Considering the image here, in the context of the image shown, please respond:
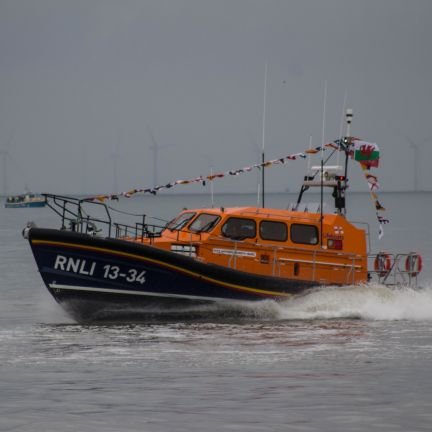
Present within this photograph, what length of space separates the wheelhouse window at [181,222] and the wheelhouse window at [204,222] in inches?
8.1

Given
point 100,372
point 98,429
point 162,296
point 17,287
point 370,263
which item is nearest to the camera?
point 98,429

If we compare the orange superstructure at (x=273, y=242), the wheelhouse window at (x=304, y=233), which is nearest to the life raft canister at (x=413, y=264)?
the orange superstructure at (x=273, y=242)

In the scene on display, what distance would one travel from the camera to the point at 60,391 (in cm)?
1538

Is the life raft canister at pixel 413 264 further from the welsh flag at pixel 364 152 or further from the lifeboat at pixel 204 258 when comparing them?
the welsh flag at pixel 364 152

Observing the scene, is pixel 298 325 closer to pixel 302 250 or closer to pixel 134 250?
pixel 302 250

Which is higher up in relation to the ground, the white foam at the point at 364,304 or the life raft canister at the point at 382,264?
the life raft canister at the point at 382,264

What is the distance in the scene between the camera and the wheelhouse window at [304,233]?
2397cm

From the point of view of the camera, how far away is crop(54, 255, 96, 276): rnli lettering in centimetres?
2191

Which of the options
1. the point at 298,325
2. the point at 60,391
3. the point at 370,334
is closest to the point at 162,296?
the point at 298,325

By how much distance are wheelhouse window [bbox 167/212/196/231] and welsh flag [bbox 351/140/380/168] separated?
4.38 metres

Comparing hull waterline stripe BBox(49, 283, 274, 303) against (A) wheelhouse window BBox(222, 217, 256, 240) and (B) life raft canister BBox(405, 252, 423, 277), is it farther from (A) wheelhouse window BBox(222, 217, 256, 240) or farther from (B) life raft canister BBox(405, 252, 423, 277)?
(B) life raft canister BBox(405, 252, 423, 277)

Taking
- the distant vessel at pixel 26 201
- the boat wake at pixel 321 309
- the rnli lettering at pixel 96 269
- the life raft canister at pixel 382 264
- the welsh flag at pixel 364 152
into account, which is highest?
the distant vessel at pixel 26 201

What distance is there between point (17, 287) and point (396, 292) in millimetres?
14928

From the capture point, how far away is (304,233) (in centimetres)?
2408
